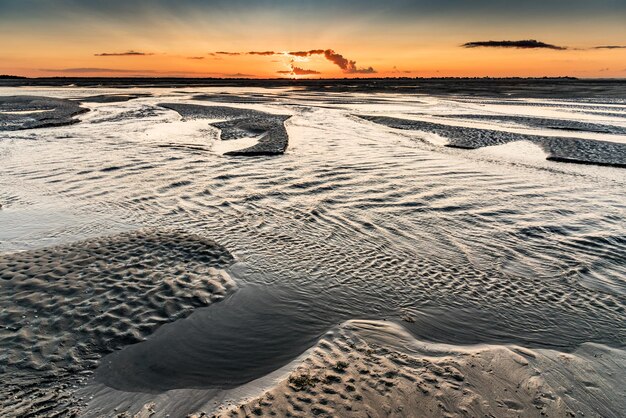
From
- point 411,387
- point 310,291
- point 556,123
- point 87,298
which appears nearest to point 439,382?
point 411,387

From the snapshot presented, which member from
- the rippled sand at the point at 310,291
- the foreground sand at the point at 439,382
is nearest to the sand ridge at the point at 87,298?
the rippled sand at the point at 310,291

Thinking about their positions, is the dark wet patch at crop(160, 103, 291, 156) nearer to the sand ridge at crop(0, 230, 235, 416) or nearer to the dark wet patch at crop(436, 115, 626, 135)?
the sand ridge at crop(0, 230, 235, 416)

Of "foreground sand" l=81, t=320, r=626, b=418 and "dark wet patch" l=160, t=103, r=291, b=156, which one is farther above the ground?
"dark wet patch" l=160, t=103, r=291, b=156

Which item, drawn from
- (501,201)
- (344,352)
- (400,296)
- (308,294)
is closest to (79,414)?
(344,352)

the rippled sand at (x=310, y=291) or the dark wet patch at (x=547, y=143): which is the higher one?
the dark wet patch at (x=547, y=143)

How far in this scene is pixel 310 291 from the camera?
7070 millimetres

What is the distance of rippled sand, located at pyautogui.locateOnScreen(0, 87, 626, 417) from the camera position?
4773 mm

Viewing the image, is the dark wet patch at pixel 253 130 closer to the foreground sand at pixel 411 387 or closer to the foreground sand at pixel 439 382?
the foreground sand at pixel 439 382

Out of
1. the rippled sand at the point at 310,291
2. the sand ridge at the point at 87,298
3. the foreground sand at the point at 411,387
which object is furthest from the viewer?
the sand ridge at the point at 87,298

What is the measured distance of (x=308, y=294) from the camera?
275 inches

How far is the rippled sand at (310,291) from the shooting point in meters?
4.77

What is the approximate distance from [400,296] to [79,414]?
15.6 ft

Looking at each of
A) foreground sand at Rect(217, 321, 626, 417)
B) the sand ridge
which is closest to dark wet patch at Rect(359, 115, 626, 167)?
foreground sand at Rect(217, 321, 626, 417)

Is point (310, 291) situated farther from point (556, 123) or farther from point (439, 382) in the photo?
point (556, 123)
